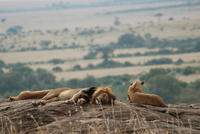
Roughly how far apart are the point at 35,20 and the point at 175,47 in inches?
2766

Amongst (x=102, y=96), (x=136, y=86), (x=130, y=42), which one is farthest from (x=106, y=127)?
(x=130, y=42)

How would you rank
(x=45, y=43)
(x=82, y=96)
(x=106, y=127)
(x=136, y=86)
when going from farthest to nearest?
1. (x=45, y=43)
2. (x=136, y=86)
3. (x=82, y=96)
4. (x=106, y=127)

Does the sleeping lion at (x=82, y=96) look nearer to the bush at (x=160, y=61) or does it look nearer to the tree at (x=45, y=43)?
the bush at (x=160, y=61)

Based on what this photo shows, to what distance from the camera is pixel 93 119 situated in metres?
6.96

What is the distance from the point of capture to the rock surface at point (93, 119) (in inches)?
261

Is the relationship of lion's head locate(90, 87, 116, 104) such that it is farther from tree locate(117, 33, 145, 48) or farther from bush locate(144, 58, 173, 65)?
tree locate(117, 33, 145, 48)

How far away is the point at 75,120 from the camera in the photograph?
6.97 metres

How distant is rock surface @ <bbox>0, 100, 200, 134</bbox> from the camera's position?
261 inches

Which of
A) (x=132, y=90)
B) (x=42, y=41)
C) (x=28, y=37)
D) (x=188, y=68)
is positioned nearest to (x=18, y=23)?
(x=28, y=37)

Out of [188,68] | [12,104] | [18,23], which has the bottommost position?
[188,68]

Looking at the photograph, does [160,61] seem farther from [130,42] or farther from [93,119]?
[93,119]

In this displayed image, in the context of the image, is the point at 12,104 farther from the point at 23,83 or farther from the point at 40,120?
the point at 23,83

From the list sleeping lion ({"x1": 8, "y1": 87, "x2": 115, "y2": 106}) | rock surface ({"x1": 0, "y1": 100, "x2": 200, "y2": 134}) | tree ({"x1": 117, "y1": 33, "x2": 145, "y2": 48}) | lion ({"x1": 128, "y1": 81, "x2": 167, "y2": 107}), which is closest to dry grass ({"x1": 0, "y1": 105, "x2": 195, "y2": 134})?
rock surface ({"x1": 0, "y1": 100, "x2": 200, "y2": 134})

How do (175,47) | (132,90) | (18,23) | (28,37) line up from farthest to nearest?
1. (18,23)
2. (28,37)
3. (175,47)
4. (132,90)
